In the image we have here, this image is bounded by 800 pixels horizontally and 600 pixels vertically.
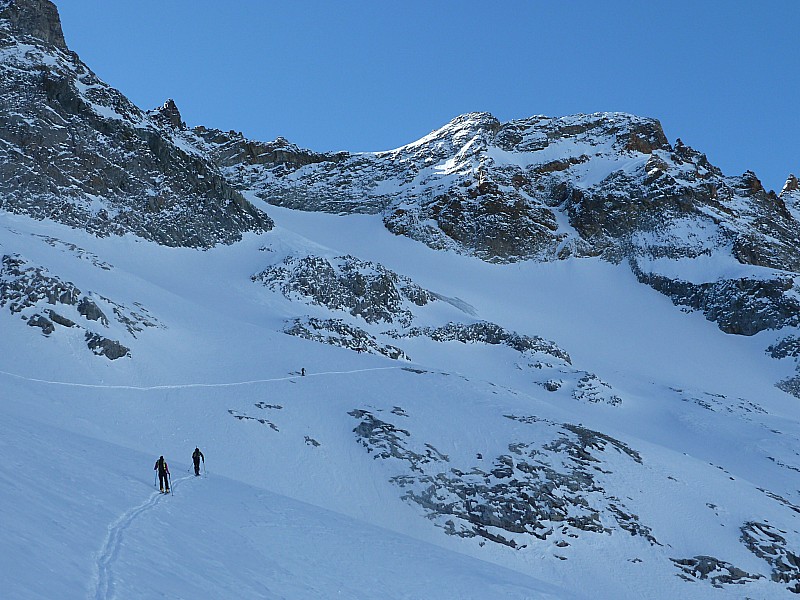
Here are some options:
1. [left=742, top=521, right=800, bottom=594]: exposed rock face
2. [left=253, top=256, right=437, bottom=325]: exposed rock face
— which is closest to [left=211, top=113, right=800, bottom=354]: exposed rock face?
[left=253, top=256, right=437, bottom=325]: exposed rock face

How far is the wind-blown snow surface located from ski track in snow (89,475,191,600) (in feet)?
0.19

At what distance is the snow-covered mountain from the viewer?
17.9 metres

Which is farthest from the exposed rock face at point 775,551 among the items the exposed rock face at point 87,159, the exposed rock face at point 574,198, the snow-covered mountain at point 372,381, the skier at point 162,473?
the exposed rock face at point 574,198

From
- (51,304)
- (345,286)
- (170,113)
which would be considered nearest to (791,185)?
(345,286)

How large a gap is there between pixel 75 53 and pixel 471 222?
230ft

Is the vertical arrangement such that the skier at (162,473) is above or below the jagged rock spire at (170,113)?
below

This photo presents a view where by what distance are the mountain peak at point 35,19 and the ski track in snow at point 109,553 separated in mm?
91384

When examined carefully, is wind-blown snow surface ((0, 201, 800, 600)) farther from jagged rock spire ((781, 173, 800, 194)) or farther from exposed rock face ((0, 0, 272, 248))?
jagged rock spire ((781, 173, 800, 194))

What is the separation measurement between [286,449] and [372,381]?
1206 cm

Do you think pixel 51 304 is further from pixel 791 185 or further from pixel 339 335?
pixel 791 185

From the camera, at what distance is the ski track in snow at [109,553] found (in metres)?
9.31

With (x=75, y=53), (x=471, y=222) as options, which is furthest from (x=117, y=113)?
(x=471, y=222)

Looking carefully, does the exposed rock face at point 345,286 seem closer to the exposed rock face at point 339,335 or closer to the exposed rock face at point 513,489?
the exposed rock face at point 339,335

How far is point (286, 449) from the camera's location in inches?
1304
